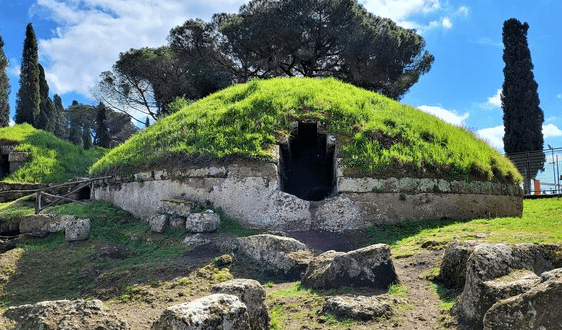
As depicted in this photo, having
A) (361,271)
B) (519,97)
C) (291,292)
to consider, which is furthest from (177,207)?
(519,97)

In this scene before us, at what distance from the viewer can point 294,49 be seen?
24.5 meters

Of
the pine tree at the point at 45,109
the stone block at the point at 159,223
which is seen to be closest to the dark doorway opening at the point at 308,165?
the stone block at the point at 159,223

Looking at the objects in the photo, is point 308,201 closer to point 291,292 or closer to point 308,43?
point 291,292

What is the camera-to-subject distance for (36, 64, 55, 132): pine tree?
27.6 m

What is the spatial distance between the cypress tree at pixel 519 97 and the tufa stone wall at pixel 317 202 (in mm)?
14074

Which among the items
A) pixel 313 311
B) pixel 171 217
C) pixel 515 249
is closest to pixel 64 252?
pixel 171 217

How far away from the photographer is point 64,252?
900 centimetres

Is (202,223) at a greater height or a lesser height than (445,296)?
greater

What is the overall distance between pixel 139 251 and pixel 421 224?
18.8 ft

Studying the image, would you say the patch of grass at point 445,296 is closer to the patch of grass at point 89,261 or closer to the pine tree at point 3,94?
the patch of grass at point 89,261

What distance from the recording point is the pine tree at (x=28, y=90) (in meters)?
26.2

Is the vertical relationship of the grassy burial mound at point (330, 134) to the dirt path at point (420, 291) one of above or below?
above

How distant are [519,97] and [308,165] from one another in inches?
635

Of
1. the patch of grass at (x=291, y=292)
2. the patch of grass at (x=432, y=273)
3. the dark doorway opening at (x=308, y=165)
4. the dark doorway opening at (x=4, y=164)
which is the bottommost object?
the patch of grass at (x=291, y=292)
